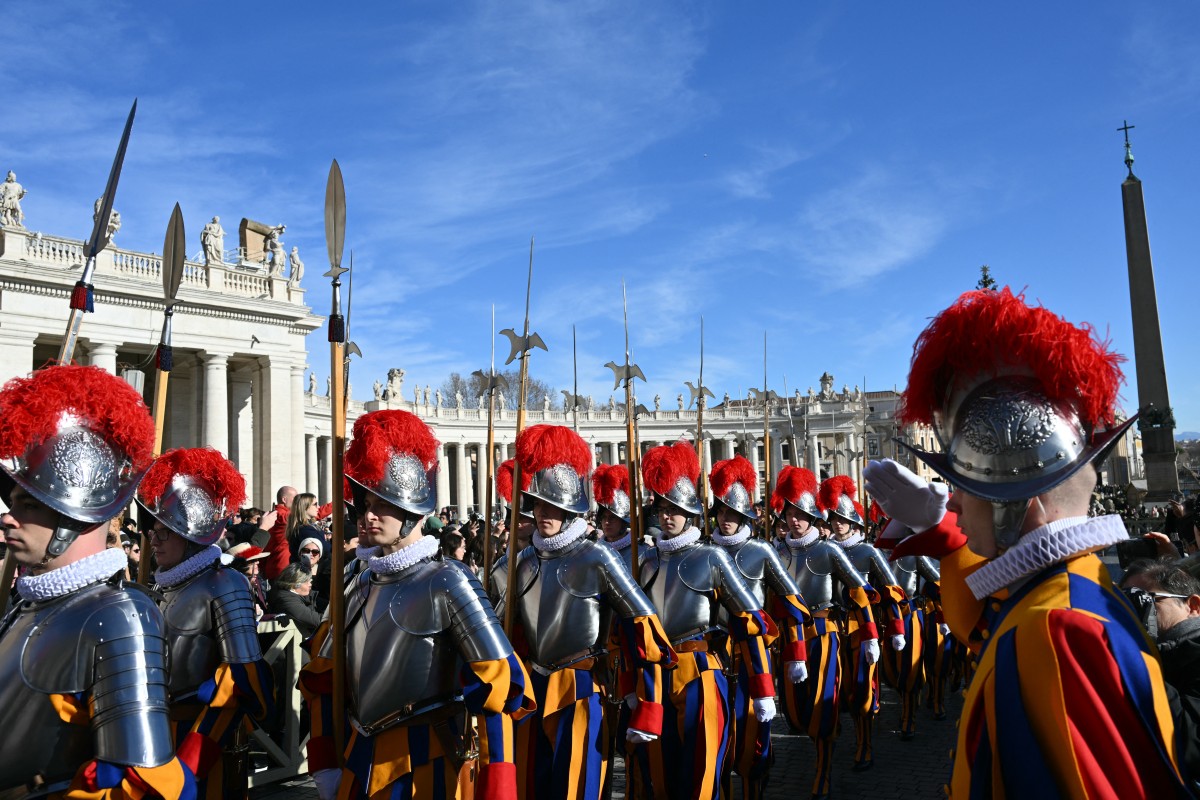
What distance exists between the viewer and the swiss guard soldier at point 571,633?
528 cm

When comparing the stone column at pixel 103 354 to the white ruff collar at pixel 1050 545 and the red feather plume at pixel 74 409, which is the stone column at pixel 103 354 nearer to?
→ the red feather plume at pixel 74 409

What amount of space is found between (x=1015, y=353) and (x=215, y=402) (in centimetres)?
3305

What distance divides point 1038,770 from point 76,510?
303 cm

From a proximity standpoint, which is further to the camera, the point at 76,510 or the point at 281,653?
the point at 281,653

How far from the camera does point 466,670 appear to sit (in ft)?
13.1

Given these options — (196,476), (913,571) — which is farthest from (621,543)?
(913,571)

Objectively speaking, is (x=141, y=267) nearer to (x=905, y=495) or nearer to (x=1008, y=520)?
(x=905, y=495)

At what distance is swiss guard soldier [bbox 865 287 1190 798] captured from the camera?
6.81 ft

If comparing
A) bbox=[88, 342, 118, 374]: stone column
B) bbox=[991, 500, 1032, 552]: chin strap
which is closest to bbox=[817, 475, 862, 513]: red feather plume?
bbox=[991, 500, 1032, 552]: chin strap

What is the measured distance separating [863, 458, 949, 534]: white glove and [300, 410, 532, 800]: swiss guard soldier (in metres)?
1.76

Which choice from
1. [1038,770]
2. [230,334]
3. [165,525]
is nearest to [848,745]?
[165,525]

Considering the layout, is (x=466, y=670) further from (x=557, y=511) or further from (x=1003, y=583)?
(x=1003, y=583)

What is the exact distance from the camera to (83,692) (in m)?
2.83

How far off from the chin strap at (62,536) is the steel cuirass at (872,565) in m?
8.20
